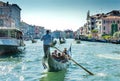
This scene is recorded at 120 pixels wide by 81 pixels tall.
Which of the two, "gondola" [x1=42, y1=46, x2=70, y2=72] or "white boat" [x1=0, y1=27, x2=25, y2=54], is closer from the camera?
"gondola" [x1=42, y1=46, x2=70, y2=72]

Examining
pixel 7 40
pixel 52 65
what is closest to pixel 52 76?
pixel 52 65

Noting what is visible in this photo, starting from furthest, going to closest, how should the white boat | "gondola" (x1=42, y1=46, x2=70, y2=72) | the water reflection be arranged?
the white boat < the water reflection < "gondola" (x1=42, y1=46, x2=70, y2=72)

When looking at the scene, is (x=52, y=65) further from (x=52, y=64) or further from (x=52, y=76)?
(x=52, y=76)

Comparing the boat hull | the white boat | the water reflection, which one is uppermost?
the white boat

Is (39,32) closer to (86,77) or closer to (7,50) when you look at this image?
(7,50)

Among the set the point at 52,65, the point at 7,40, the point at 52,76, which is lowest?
the point at 52,76

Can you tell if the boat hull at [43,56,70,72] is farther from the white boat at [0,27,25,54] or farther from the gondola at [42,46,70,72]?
the white boat at [0,27,25,54]

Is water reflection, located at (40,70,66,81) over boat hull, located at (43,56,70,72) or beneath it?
beneath

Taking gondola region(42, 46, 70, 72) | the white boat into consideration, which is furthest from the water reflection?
the white boat

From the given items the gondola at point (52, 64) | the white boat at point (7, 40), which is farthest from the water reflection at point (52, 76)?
the white boat at point (7, 40)

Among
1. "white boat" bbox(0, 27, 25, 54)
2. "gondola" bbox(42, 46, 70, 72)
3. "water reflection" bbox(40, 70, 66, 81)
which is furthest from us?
"white boat" bbox(0, 27, 25, 54)

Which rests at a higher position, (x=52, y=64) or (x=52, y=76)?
(x=52, y=64)

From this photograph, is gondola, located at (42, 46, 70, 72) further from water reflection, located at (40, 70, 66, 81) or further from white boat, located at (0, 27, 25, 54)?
white boat, located at (0, 27, 25, 54)

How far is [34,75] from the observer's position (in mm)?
15930
